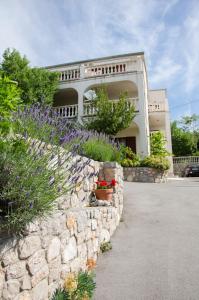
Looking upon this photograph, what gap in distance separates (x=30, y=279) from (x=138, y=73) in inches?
526

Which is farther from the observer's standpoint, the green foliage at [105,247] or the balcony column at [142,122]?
the balcony column at [142,122]

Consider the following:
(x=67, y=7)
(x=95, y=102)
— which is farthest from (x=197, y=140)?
(x=67, y=7)

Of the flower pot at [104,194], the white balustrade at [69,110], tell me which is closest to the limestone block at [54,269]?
the flower pot at [104,194]

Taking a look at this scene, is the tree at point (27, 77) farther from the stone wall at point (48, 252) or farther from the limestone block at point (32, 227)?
the limestone block at point (32, 227)

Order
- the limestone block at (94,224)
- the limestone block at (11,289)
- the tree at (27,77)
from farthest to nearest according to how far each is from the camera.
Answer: the tree at (27,77)
the limestone block at (94,224)
the limestone block at (11,289)

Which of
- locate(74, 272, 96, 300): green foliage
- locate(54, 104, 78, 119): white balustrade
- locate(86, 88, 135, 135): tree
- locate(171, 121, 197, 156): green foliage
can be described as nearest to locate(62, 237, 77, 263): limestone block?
locate(74, 272, 96, 300): green foliage

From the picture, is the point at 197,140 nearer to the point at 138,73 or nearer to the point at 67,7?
the point at 138,73

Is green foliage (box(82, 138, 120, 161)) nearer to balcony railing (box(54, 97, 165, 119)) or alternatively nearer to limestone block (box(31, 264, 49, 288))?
limestone block (box(31, 264, 49, 288))

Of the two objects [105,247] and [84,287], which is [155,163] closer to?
[105,247]

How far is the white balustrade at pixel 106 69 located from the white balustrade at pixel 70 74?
0.64 m

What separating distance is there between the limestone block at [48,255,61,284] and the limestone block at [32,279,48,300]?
0.32 feet

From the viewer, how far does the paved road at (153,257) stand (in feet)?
9.33

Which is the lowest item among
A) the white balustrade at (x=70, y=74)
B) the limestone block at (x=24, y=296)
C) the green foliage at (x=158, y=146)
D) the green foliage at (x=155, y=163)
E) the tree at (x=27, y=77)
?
the limestone block at (x=24, y=296)

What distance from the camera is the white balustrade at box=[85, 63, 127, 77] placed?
47.4ft
